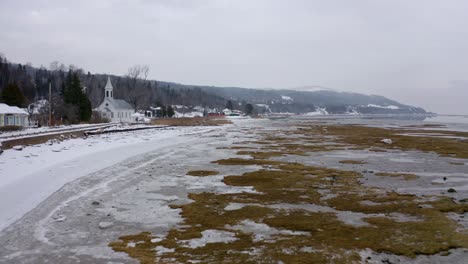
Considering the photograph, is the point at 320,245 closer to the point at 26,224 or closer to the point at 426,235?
the point at 426,235

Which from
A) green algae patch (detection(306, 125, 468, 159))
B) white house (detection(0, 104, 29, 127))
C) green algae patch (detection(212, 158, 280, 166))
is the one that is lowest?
green algae patch (detection(212, 158, 280, 166))

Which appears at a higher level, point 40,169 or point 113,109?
point 113,109

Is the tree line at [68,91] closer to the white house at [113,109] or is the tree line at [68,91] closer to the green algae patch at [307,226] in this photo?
the white house at [113,109]

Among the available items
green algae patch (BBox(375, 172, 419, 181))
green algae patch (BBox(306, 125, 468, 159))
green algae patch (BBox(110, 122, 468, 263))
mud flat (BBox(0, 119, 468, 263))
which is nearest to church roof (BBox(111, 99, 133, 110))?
green algae patch (BBox(306, 125, 468, 159))

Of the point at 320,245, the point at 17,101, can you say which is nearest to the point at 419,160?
the point at 320,245

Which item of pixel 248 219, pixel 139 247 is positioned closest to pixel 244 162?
pixel 248 219

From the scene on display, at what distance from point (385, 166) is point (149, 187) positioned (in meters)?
14.5

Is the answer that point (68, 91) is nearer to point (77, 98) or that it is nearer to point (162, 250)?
point (77, 98)

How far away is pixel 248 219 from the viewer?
11867mm

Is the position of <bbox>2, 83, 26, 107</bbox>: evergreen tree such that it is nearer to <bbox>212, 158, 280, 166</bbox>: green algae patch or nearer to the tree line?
the tree line

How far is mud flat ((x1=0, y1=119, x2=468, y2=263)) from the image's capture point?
8.95 m

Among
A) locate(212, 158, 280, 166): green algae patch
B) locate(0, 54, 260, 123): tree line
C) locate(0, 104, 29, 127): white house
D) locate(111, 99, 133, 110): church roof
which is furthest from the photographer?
locate(111, 99, 133, 110): church roof

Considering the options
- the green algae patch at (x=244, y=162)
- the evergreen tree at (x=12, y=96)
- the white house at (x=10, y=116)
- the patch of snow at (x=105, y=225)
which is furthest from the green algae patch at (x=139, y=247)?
the evergreen tree at (x=12, y=96)

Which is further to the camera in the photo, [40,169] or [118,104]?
[118,104]
